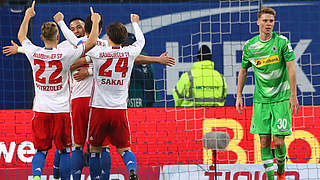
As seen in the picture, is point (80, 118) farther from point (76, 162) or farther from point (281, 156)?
point (281, 156)

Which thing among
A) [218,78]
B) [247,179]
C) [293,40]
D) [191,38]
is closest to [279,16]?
[293,40]

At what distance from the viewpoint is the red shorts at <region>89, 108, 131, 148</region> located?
729cm

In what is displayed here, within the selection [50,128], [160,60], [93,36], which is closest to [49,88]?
[50,128]

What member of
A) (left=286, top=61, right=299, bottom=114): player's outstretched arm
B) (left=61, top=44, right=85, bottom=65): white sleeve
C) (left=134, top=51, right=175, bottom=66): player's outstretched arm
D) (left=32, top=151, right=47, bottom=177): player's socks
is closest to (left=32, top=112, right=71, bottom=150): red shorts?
(left=32, top=151, right=47, bottom=177): player's socks

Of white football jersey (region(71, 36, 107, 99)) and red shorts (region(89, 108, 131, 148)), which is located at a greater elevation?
white football jersey (region(71, 36, 107, 99))

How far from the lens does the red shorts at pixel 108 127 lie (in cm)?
729

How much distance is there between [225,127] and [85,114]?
3.13 m

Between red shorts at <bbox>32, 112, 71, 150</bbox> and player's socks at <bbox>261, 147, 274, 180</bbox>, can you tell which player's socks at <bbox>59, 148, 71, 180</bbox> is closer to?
red shorts at <bbox>32, 112, 71, 150</bbox>

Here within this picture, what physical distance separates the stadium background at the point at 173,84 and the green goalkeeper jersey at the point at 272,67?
1.67 meters

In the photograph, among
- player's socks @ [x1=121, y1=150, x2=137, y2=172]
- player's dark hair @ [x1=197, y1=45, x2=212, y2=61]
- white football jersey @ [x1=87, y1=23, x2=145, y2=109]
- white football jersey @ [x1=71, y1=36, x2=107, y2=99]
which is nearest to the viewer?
white football jersey @ [x1=87, y1=23, x2=145, y2=109]

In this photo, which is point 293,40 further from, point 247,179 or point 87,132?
point 87,132

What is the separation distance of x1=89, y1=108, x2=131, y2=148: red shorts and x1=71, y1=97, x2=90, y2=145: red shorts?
253 millimetres

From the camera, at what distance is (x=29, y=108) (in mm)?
10898

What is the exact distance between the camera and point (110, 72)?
7.29 m
